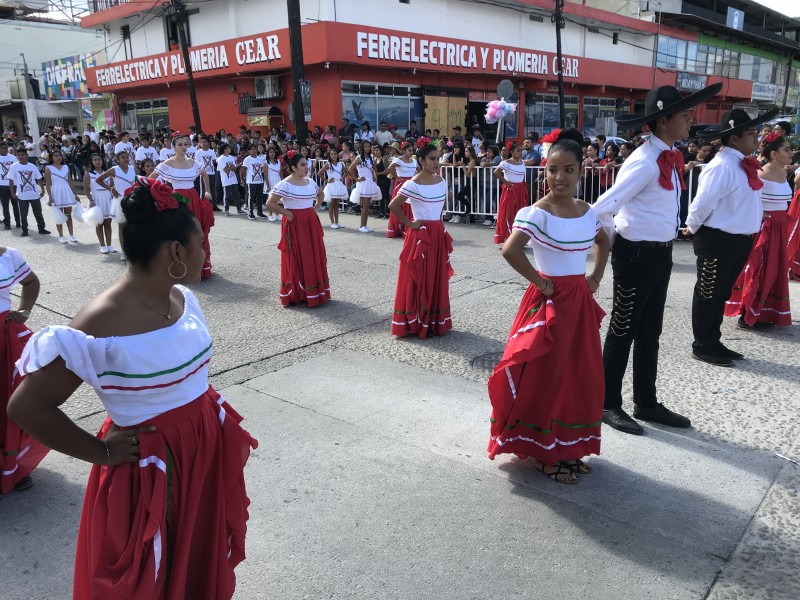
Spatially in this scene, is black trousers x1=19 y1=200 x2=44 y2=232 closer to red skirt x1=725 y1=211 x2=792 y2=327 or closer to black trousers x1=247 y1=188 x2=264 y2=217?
black trousers x1=247 y1=188 x2=264 y2=217

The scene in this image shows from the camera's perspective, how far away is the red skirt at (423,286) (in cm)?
634

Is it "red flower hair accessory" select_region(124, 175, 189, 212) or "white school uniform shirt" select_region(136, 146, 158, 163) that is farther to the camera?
"white school uniform shirt" select_region(136, 146, 158, 163)

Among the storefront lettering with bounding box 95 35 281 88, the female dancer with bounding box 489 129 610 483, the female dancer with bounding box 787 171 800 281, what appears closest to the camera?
the female dancer with bounding box 489 129 610 483

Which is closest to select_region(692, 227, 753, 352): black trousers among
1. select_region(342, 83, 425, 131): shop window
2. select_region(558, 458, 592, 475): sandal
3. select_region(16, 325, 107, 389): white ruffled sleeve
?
select_region(558, 458, 592, 475): sandal

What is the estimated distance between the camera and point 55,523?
3.38 m

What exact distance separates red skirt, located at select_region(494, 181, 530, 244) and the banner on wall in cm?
3050

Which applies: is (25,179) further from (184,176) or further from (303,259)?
(303,259)

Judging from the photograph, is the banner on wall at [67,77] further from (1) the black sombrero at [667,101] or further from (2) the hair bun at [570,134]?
(1) the black sombrero at [667,101]

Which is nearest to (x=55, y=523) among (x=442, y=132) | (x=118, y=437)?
(x=118, y=437)

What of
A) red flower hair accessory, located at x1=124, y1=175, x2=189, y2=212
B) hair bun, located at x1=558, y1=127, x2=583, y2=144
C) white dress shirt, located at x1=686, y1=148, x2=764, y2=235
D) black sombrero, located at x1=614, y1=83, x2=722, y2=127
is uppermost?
black sombrero, located at x1=614, y1=83, x2=722, y2=127

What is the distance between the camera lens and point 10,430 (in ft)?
11.7

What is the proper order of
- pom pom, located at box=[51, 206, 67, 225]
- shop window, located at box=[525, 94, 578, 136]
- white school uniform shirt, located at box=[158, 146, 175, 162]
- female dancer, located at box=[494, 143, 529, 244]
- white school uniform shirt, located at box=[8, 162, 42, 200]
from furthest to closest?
shop window, located at box=[525, 94, 578, 136], white school uniform shirt, located at box=[158, 146, 175, 162], white school uniform shirt, located at box=[8, 162, 42, 200], pom pom, located at box=[51, 206, 67, 225], female dancer, located at box=[494, 143, 529, 244]

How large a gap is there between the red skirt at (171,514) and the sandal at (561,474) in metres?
1.98

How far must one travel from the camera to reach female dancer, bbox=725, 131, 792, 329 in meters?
6.30
